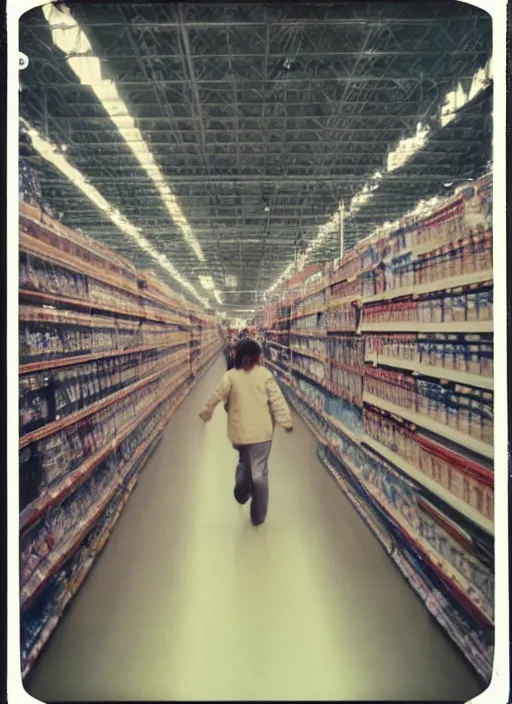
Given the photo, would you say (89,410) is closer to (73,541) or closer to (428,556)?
(73,541)

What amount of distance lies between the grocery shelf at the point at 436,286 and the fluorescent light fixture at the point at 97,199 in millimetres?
871

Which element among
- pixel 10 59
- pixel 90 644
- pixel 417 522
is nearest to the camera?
pixel 10 59

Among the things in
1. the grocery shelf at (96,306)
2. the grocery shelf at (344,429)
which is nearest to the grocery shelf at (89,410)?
the grocery shelf at (96,306)

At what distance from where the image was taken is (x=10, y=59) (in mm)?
1756

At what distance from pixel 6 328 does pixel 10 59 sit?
41.0 inches

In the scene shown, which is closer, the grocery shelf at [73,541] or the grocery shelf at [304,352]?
the grocery shelf at [73,541]

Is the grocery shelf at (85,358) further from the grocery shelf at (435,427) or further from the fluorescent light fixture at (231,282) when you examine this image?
the grocery shelf at (435,427)

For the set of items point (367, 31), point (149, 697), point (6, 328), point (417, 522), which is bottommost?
point (149, 697)

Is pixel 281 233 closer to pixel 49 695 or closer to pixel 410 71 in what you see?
pixel 410 71

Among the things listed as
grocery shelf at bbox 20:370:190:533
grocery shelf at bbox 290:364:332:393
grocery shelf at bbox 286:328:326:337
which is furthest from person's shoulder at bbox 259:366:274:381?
grocery shelf at bbox 20:370:190:533

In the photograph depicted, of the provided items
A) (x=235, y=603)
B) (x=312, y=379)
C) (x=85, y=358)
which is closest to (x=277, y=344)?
(x=312, y=379)

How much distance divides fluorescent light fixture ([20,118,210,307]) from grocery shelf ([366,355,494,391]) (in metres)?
0.92

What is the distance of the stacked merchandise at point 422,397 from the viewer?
5.82 feet

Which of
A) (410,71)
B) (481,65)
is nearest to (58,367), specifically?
(410,71)
